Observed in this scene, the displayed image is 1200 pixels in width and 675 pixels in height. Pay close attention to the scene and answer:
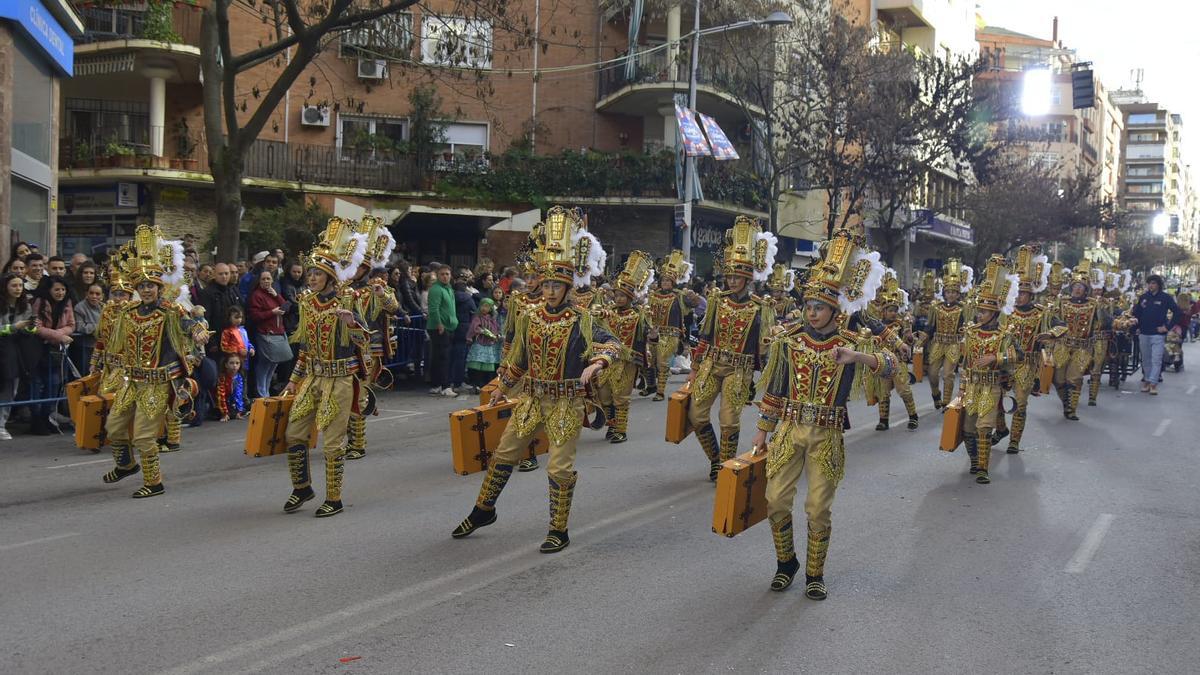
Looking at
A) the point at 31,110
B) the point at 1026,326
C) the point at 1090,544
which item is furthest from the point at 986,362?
the point at 31,110

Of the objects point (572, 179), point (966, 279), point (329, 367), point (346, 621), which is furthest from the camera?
point (572, 179)

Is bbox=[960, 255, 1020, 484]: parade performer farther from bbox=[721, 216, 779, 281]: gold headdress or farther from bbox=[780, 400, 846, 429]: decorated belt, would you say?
bbox=[780, 400, 846, 429]: decorated belt

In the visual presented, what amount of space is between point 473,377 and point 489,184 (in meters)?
13.7

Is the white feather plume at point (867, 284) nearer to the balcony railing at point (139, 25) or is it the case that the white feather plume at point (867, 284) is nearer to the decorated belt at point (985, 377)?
the decorated belt at point (985, 377)

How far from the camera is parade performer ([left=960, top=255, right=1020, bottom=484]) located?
10.5 metres

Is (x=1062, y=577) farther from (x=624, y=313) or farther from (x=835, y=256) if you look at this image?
(x=624, y=313)

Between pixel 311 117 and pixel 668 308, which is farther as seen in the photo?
pixel 311 117

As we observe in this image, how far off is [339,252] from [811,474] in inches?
163

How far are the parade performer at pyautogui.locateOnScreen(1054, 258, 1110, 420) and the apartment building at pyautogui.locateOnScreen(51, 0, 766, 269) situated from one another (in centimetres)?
1253

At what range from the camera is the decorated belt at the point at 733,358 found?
10.1m

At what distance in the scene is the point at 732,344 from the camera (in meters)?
10.2

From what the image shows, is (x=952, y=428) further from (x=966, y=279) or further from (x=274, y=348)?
(x=274, y=348)

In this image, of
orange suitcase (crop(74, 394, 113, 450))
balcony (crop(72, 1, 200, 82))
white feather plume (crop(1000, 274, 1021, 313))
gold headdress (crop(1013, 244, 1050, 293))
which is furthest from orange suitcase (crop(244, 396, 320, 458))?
balcony (crop(72, 1, 200, 82))

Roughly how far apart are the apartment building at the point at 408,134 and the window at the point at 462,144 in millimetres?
51
